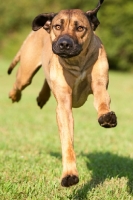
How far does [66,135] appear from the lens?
5348 millimetres

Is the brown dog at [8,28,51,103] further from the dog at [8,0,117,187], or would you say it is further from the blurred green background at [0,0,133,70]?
the blurred green background at [0,0,133,70]

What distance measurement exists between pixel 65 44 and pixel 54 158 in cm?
274

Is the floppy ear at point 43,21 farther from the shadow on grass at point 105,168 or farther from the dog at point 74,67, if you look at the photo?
the shadow on grass at point 105,168

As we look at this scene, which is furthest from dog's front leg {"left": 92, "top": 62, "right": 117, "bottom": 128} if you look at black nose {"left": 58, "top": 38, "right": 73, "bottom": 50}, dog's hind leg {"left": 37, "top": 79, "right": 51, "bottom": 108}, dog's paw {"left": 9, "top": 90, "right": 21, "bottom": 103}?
dog's paw {"left": 9, "top": 90, "right": 21, "bottom": 103}

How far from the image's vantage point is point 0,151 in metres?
8.03

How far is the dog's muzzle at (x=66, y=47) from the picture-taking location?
5.30 meters

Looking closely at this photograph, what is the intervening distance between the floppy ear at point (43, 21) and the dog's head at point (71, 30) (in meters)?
0.11

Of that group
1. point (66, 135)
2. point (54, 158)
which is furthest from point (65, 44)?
point (54, 158)

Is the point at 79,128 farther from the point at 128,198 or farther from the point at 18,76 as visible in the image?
the point at 128,198

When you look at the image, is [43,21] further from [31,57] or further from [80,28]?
[31,57]

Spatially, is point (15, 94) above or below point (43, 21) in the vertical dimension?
below

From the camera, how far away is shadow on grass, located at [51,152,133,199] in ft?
18.7

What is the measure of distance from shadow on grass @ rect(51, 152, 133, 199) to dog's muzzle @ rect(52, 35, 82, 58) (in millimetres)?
1502

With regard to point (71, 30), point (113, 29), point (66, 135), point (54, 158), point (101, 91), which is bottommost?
point (113, 29)
